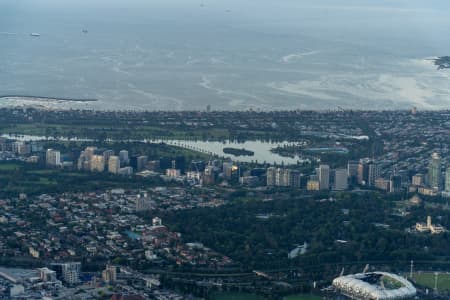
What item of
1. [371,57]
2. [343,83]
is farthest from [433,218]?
[371,57]

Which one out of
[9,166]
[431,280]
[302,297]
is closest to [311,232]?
[431,280]

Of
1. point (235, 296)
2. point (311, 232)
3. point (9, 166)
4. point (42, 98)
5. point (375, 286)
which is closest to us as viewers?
point (235, 296)

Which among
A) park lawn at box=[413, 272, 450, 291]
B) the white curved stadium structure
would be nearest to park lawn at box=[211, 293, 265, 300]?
the white curved stadium structure

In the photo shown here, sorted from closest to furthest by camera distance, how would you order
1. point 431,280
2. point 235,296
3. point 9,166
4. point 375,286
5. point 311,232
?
point 235,296, point 375,286, point 431,280, point 311,232, point 9,166

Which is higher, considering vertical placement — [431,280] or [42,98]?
[42,98]

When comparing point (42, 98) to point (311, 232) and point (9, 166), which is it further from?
point (311, 232)

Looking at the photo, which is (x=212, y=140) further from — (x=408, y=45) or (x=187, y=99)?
(x=408, y=45)
